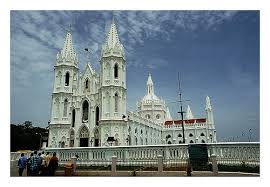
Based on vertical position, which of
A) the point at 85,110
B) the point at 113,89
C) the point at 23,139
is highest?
the point at 113,89

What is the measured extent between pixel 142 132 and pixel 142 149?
2801cm

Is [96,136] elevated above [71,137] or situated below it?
above

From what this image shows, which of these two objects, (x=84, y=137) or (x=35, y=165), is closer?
(x=35, y=165)

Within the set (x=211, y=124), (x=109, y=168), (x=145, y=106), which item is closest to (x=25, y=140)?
(x=145, y=106)

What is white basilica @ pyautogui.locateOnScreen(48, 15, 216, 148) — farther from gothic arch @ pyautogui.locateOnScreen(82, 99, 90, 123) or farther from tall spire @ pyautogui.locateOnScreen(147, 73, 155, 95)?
tall spire @ pyautogui.locateOnScreen(147, 73, 155, 95)

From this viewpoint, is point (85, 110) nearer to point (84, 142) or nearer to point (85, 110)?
point (85, 110)

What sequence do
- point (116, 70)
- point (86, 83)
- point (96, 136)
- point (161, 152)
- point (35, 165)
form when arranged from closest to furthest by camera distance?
point (35, 165)
point (161, 152)
point (116, 70)
point (96, 136)
point (86, 83)

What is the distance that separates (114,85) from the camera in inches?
1259

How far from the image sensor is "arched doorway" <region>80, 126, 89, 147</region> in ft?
112

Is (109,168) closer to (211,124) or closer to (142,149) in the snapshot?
(142,149)

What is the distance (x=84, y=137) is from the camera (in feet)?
112

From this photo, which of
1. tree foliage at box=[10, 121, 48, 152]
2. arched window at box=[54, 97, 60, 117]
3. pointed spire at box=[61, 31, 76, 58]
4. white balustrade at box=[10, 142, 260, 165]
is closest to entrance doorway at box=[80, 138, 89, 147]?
arched window at box=[54, 97, 60, 117]

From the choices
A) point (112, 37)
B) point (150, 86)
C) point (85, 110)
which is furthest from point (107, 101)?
point (150, 86)

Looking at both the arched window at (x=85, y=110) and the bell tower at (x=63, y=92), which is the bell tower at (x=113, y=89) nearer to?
the arched window at (x=85, y=110)
